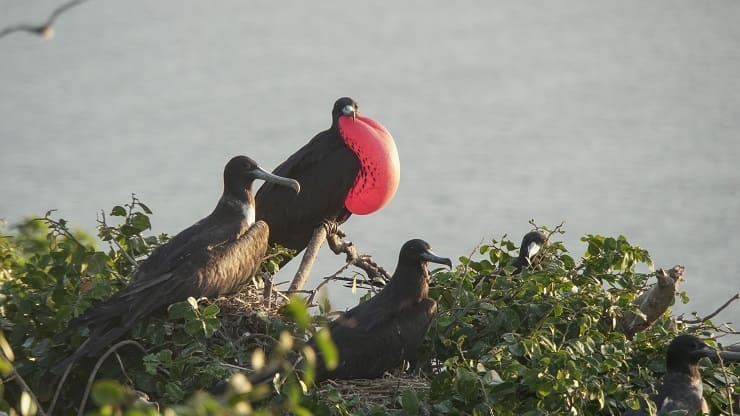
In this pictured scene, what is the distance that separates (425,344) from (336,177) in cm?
188

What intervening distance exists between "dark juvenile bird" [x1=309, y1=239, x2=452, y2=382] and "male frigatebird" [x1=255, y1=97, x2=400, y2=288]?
1493 millimetres

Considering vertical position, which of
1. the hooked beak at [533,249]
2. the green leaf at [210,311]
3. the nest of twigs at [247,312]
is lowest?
the green leaf at [210,311]

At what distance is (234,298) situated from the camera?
7043 mm

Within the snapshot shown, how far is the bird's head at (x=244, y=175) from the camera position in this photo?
7.60 meters

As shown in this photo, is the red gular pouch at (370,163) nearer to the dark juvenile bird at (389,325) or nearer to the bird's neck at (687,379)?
the dark juvenile bird at (389,325)

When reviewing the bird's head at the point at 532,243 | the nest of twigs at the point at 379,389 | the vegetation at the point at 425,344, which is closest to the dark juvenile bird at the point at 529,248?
the bird's head at the point at 532,243

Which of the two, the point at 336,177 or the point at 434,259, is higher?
the point at 336,177

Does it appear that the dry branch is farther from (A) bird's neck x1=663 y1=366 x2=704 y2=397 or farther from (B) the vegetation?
(A) bird's neck x1=663 y1=366 x2=704 y2=397

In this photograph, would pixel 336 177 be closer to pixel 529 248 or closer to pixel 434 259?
pixel 529 248

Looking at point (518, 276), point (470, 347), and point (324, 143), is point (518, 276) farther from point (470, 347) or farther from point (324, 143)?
point (324, 143)

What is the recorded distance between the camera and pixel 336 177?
8.46m

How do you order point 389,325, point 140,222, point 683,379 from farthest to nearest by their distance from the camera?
point 140,222
point 389,325
point 683,379

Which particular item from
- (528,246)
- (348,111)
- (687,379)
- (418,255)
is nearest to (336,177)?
(348,111)

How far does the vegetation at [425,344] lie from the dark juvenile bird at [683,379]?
13 centimetres
